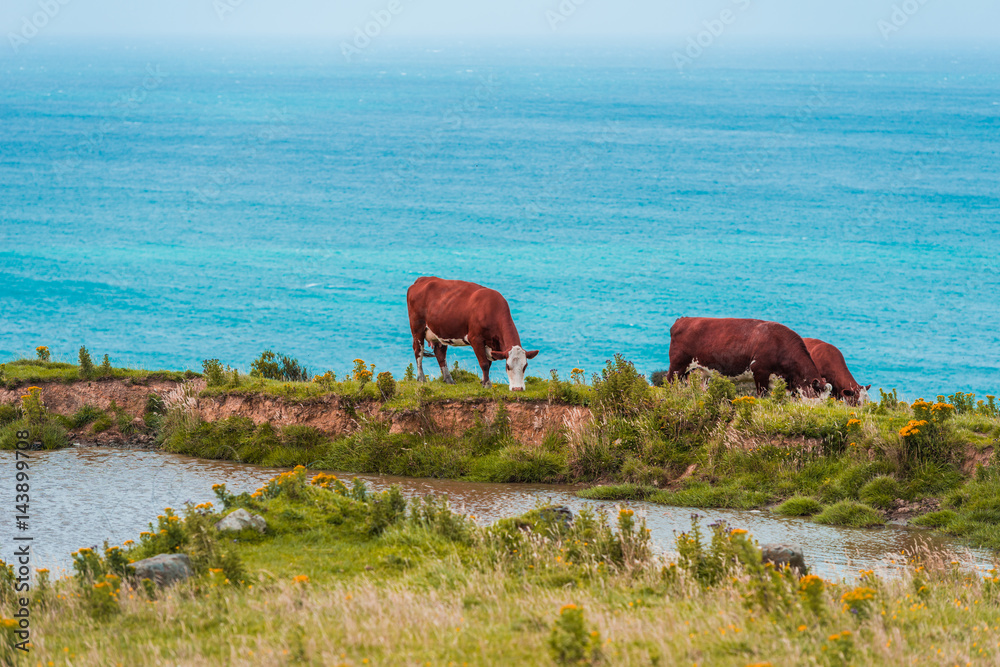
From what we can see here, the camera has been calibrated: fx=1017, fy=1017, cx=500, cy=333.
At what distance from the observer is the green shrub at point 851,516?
49.9 feet

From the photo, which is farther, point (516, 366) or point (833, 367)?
point (833, 367)

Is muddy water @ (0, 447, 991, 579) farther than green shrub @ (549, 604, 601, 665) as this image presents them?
Yes

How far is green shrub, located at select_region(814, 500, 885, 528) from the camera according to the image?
49.9ft

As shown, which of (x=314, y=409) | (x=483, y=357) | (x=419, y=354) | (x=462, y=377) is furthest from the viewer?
(x=419, y=354)

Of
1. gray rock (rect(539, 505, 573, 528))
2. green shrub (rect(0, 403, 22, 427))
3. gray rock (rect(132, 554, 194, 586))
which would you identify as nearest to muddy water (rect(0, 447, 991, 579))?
green shrub (rect(0, 403, 22, 427))

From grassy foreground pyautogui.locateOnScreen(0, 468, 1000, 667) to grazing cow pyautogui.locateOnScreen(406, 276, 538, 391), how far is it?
6.36 metres

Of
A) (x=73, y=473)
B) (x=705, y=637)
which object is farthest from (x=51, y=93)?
(x=705, y=637)

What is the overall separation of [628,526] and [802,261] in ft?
207

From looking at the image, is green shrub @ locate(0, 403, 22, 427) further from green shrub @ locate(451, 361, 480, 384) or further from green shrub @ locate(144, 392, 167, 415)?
green shrub @ locate(451, 361, 480, 384)

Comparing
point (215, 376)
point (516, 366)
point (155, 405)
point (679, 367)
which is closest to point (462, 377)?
point (516, 366)

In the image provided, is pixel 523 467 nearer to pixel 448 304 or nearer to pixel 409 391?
pixel 409 391

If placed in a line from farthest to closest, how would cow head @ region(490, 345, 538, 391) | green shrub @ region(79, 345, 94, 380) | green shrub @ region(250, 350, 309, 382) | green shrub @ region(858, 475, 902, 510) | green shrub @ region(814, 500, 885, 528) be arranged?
green shrub @ region(250, 350, 309, 382) < green shrub @ region(79, 345, 94, 380) < cow head @ region(490, 345, 538, 391) < green shrub @ region(858, 475, 902, 510) < green shrub @ region(814, 500, 885, 528)

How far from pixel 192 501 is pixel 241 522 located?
380cm

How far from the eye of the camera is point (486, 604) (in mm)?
9969
